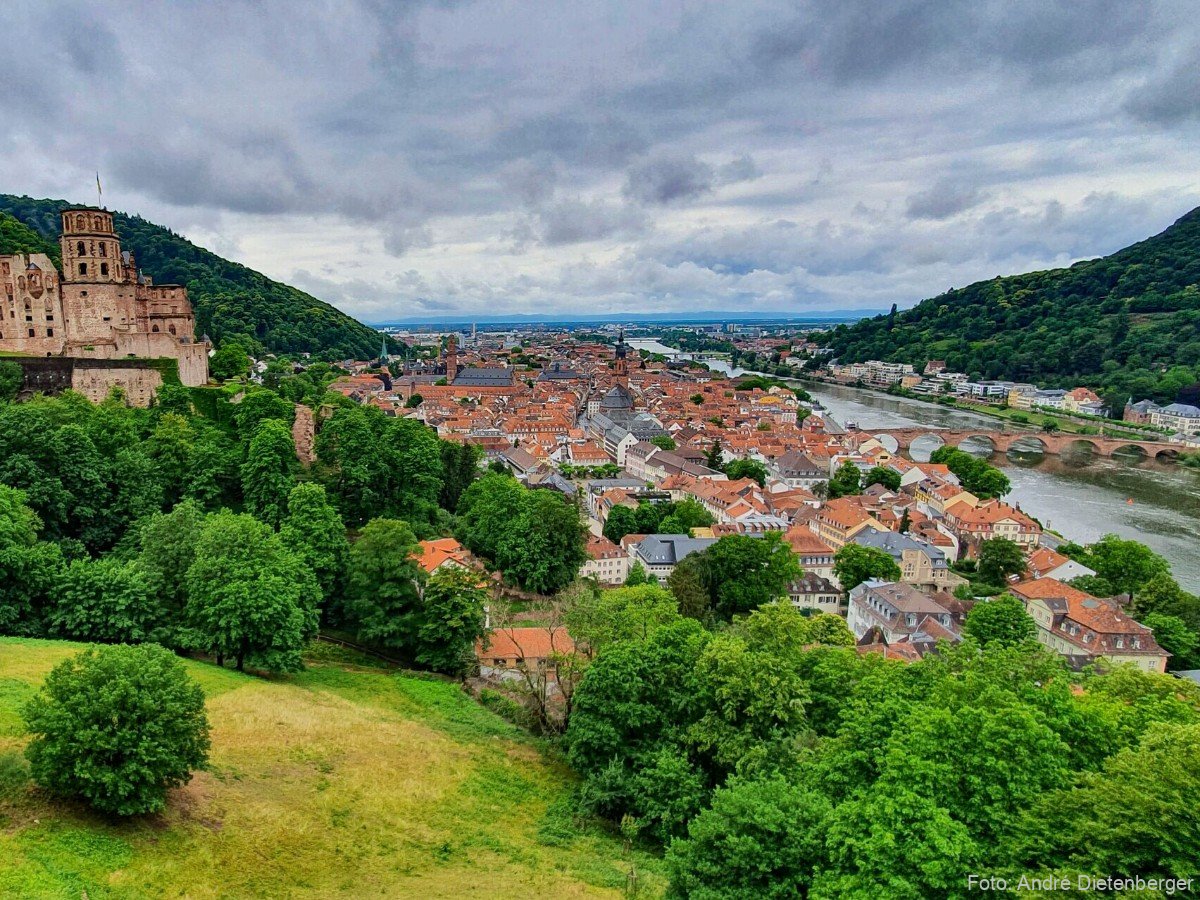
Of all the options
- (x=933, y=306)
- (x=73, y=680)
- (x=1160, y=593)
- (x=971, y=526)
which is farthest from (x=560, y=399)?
(x=933, y=306)

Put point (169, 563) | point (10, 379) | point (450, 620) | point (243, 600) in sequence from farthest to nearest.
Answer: point (10, 379), point (450, 620), point (169, 563), point (243, 600)

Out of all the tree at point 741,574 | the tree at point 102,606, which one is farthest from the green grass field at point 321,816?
the tree at point 741,574

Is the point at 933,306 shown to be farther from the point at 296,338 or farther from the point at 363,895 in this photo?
the point at 363,895

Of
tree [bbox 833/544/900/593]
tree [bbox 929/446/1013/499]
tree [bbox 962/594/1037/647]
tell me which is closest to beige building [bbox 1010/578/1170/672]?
tree [bbox 962/594/1037/647]

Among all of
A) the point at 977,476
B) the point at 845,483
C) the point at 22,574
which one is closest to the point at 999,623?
the point at 845,483

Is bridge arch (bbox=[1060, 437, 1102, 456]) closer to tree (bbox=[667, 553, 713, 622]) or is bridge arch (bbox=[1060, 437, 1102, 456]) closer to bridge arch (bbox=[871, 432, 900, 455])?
bridge arch (bbox=[871, 432, 900, 455])

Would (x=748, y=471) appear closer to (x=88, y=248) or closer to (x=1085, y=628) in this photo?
(x=1085, y=628)
